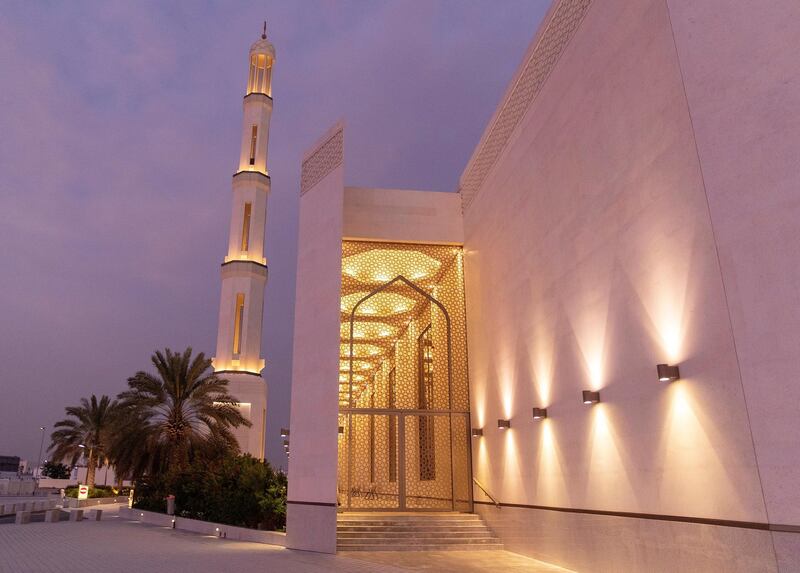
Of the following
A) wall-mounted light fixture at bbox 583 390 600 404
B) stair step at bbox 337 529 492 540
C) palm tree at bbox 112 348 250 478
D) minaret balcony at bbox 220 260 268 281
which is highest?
minaret balcony at bbox 220 260 268 281

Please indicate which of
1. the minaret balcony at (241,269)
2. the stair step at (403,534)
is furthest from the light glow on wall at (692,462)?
the minaret balcony at (241,269)

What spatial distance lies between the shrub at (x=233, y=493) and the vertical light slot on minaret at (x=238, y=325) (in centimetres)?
604

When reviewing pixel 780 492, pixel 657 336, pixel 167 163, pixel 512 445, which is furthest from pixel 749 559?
pixel 167 163

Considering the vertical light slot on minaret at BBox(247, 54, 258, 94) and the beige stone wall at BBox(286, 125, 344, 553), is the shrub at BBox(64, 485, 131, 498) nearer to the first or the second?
the vertical light slot on minaret at BBox(247, 54, 258, 94)

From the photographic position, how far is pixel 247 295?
20812 mm

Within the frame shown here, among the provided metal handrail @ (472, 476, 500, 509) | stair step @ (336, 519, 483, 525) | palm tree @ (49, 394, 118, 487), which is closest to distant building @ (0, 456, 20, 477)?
palm tree @ (49, 394, 118, 487)

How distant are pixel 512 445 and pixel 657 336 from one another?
4091 millimetres

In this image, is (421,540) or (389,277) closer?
(421,540)

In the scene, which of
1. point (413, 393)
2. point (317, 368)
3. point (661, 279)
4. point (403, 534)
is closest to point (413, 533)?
A: point (403, 534)

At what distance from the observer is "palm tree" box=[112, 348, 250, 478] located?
1522 centimetres

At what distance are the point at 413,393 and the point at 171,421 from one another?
7.13m

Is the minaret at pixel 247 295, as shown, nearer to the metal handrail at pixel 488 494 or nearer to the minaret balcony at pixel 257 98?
the minaret balcony at pixel 257 98

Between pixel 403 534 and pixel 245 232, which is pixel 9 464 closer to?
pixel 245 232

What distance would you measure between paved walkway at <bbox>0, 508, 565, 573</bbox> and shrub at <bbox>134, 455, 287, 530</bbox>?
33.5 inches
